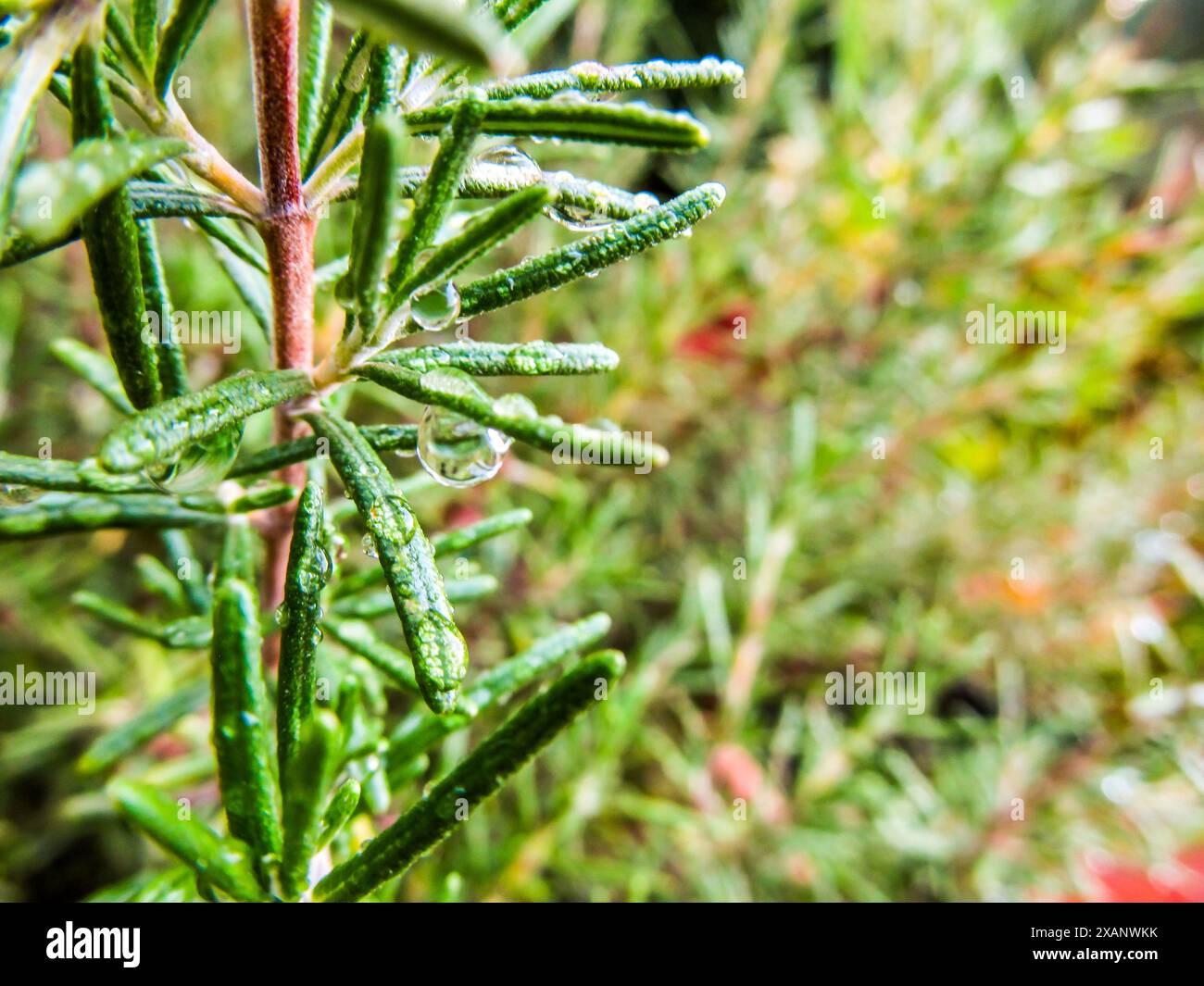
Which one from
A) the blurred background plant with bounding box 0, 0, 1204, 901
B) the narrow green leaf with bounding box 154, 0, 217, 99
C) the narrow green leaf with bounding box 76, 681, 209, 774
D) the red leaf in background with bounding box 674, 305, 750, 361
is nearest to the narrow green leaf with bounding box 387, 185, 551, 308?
the narrow green leaf with bounding box 154, 0, 217, 99

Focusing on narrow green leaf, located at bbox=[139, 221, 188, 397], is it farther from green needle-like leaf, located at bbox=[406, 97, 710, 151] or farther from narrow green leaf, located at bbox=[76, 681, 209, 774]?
narrow green leaf, located at bbox=[76, 681, 209, 774]

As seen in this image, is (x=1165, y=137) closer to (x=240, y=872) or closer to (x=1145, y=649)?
(x=1145, y=649)

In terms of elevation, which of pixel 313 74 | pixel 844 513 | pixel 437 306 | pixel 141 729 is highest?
pixel 313 74

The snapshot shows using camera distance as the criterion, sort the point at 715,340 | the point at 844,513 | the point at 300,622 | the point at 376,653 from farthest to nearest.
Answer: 1. the point at 715,340
2. the point at 844,513
3. the point at 376,653
4. the point at 300,622

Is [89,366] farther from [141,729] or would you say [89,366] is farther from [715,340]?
[715,340]

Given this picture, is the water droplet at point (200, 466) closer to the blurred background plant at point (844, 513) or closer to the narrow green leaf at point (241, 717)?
the narrow green leaf at point (241, 717)

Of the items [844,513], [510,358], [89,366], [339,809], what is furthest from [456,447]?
[844,513]
